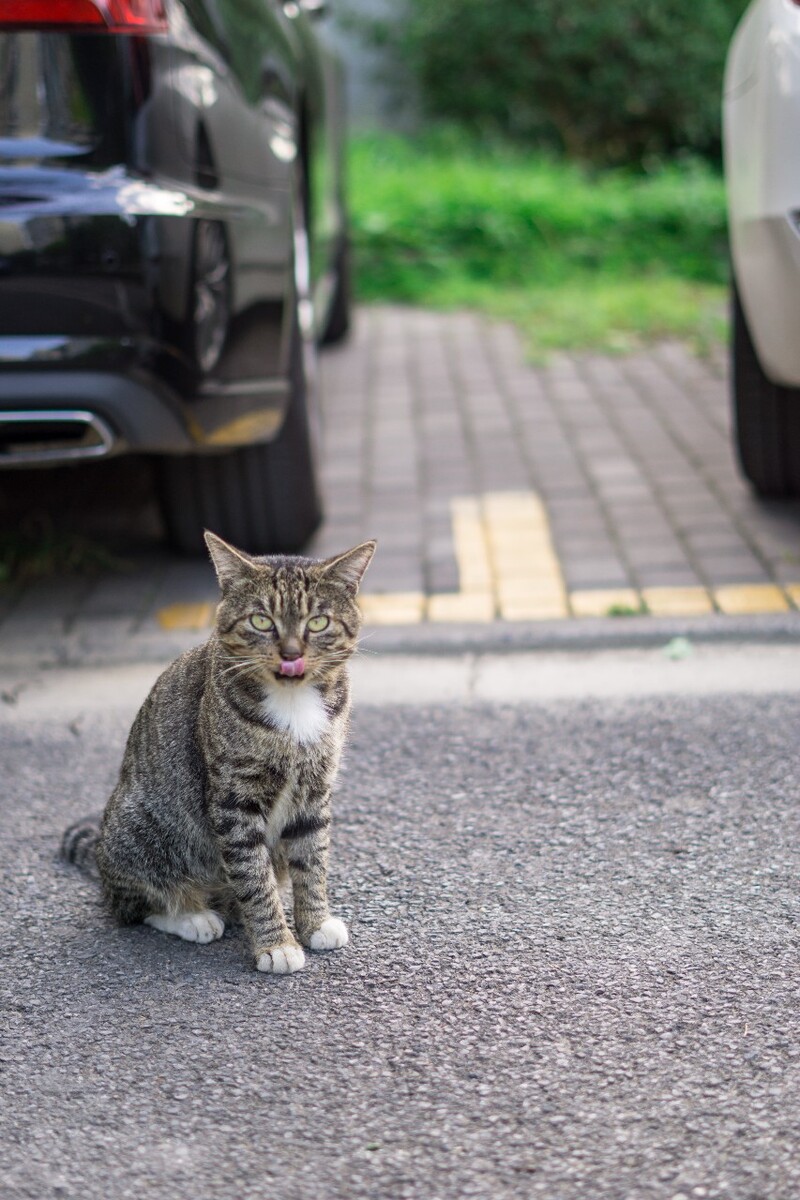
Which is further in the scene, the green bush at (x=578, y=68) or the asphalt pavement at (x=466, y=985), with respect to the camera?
the green bush at (x=578, y=68)

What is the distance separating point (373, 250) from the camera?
9.34 m

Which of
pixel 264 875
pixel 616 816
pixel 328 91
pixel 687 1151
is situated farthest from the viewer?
pixel 328 91

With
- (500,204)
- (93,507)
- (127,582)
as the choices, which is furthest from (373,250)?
(127,582)

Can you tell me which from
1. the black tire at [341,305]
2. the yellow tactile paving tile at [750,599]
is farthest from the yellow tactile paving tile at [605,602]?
the black tire at [341,305]

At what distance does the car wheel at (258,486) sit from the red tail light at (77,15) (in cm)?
110

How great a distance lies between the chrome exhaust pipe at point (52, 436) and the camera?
3.56 meters

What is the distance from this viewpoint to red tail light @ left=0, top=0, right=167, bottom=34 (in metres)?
3.32

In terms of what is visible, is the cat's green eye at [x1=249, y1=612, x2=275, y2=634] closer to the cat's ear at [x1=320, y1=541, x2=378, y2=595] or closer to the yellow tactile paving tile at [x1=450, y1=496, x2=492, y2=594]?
the cat's ear at [x1=320, y1=541, x2=378, y2=595]

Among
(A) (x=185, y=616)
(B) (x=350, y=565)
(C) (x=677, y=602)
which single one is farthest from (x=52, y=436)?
(C) (x=677, y=602)

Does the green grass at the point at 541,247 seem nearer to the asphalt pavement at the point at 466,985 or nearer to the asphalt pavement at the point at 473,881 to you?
the asphalt pavement at the point at 473,881

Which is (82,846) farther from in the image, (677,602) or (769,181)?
(769,181)

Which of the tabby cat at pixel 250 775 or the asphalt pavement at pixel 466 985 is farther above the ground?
the tabby cat at pixel 250 775

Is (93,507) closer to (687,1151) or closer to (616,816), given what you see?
(616,816)

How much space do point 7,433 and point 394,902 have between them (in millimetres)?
1570
